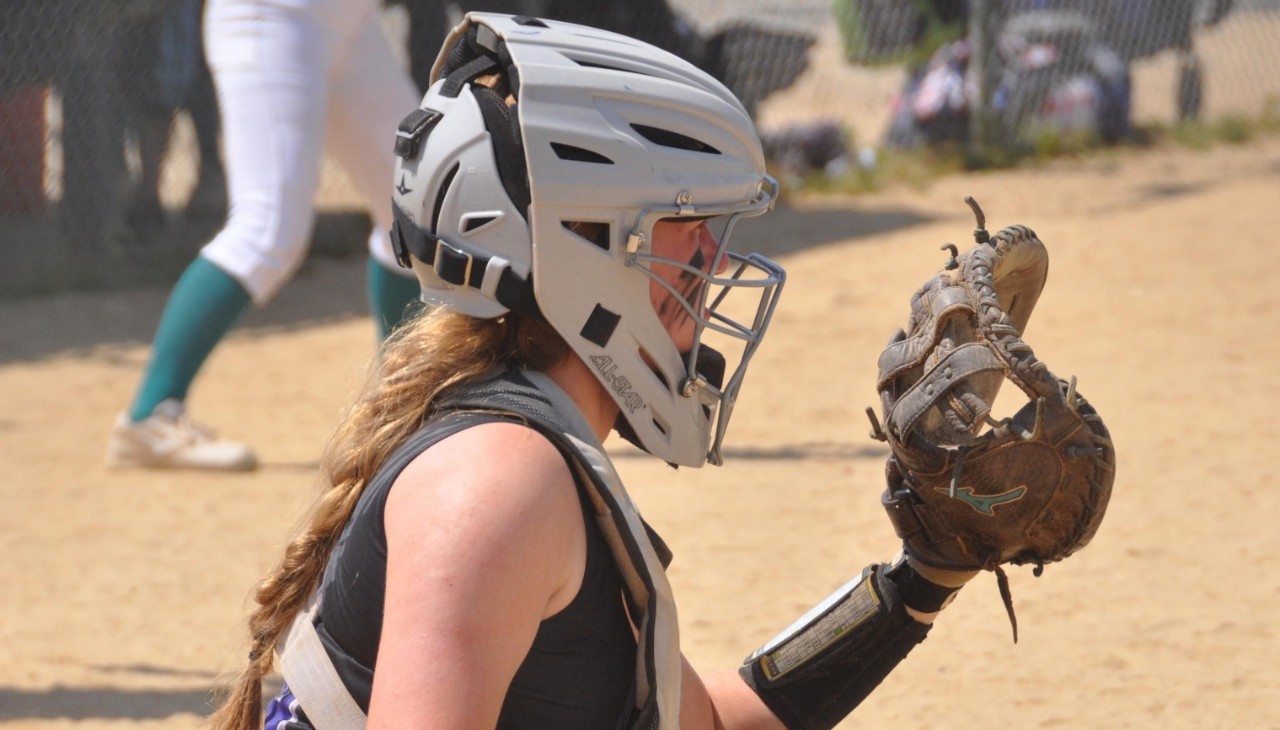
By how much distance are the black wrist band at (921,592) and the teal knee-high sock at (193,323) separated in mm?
2713

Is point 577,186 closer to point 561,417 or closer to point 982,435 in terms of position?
point 561,417

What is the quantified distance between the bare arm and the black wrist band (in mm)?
772

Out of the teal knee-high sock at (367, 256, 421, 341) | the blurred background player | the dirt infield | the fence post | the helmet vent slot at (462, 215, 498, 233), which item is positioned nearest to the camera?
the helmet vent slot at (462, 215, 498, 233)

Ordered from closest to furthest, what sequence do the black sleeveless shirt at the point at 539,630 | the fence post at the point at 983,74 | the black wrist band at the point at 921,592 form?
the black sleeveless shirt at the point at 539,630 → the black wrist band at the point at 921,592 → the fence post at the point at 983,74

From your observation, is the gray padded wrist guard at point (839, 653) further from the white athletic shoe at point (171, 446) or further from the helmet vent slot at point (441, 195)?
the white athletic shoe at point (171, 446)

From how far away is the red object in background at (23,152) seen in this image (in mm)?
7539

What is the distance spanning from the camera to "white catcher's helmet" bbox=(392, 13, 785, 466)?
177 cm

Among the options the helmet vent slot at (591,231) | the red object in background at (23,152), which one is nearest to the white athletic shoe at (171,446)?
the helmet vent slot at (591,231)

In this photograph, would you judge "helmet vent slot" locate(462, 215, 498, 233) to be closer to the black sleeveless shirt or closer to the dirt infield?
the black sleeveless shirt

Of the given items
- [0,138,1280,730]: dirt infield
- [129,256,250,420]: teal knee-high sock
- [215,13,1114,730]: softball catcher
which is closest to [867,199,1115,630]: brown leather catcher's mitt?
[215,13,1114,730]: softball catcher

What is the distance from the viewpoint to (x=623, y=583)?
1.75m

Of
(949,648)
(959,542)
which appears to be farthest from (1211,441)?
(959,542)

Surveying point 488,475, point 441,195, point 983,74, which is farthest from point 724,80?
point 488,475

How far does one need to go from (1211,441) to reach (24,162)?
19.5 ft
